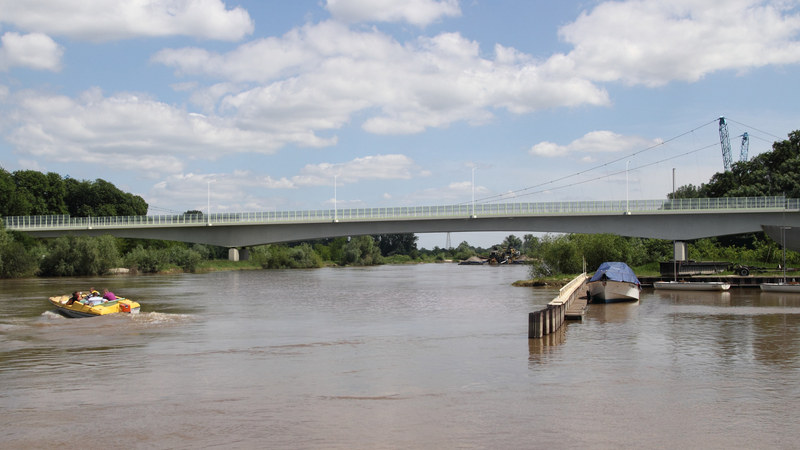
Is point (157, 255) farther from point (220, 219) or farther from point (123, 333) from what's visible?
point (123, 333)

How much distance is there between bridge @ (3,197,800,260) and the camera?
257ft

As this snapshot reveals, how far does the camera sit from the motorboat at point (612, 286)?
1679 inches

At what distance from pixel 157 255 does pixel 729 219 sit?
7266 centimetres

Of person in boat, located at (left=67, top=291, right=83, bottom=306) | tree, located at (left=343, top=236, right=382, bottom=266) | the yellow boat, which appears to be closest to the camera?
the yellow boat

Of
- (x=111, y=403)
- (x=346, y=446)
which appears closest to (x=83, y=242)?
(x=111, y=403)

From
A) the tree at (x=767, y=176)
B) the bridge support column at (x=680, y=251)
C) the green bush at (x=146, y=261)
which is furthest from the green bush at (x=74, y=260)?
the tree at (x=767, y=176)

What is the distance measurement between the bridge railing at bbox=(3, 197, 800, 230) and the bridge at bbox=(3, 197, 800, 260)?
0.36 ft

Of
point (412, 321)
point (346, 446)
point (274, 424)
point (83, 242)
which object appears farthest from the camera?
point (83, 242)

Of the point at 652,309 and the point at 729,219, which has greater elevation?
the point at 729,219

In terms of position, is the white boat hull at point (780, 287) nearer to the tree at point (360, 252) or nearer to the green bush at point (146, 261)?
the green bush at point (146, 261)

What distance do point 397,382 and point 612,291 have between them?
2785cm

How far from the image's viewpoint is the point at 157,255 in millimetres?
97500

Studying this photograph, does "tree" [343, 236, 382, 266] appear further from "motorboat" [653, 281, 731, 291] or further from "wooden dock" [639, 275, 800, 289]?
"motorboat" [653, 281, 731, 291]

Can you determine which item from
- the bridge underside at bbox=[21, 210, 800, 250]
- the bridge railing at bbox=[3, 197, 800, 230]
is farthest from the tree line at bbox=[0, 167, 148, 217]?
the bridge underside at bbox=[21, 210, 800, 250]
